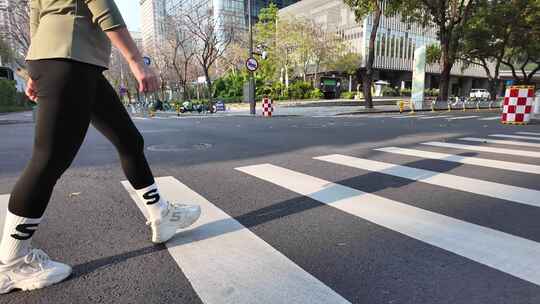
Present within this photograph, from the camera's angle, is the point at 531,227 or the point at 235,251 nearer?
the point at 235,251

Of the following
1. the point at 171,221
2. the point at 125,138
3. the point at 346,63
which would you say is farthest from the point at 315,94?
the point at 125,138

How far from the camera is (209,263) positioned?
2086 mm

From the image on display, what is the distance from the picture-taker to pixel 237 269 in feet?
6.61

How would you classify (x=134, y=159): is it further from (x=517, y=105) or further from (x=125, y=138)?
(x=517, y=105)

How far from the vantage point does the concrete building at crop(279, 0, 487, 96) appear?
53.7 m

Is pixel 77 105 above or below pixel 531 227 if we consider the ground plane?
above

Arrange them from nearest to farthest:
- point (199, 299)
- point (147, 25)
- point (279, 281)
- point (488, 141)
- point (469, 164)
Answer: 1. point (199, 299)
2. point (279, 281)
3. point (469, 164)
4. point (488, 141)
5. point (147, 25)

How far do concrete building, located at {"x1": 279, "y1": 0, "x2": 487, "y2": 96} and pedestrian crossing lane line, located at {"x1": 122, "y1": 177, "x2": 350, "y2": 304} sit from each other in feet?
171

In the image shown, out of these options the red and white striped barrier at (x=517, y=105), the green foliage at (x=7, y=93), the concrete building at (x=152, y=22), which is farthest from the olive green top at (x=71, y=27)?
the concrete building at (x=152, y=22)

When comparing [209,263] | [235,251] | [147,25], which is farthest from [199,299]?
[147,25]

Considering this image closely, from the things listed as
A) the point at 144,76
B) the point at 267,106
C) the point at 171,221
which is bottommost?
the point at 171,221

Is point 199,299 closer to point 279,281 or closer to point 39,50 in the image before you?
point 279,281

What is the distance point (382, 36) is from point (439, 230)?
59.0 meters

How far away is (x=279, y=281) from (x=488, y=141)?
272 inches
